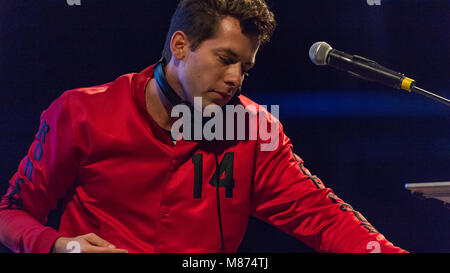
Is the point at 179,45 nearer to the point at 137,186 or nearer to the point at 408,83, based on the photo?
the point at 137,186

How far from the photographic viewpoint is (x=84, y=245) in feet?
4.19

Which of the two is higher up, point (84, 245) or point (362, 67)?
point (362, 67)

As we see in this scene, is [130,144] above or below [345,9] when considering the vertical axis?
below

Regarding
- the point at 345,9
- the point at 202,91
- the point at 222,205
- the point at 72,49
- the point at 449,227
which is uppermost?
the point at 345,9

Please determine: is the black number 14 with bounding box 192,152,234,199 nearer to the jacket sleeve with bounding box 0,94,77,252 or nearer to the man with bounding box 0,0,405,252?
the man with bounding box 0,0,405,252

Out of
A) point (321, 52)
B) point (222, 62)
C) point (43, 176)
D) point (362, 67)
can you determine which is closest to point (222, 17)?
point (222, 62)

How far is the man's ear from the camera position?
5.58 feet

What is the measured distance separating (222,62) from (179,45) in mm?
209

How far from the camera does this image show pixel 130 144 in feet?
5.53
